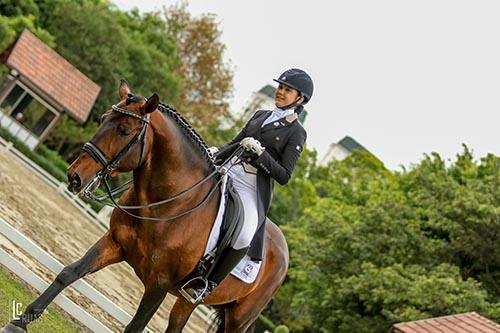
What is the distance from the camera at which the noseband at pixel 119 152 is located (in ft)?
21.1

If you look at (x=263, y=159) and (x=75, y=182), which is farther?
(x=263, y=159)

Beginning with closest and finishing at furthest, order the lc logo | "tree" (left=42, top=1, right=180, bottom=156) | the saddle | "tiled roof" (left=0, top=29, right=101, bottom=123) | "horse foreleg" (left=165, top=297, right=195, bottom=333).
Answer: the lc logo, the saddle, "horse foreleg" (left=165, top=297, right=195, bottom=333), "tiled roof" (left=0, top=29, right=101, bottom=123), "tree" (left=42, top=1, right=180, bottom=156)

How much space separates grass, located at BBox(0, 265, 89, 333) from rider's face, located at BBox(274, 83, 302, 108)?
343 centimetres

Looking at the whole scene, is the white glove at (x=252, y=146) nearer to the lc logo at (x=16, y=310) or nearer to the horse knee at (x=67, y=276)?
the horse knee at (x=67, y=276)

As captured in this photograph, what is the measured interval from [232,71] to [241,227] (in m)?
55.6

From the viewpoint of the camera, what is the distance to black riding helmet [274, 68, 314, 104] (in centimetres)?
822

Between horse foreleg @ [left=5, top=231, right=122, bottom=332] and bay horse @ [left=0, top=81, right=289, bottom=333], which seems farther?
horse foreleg @ [left=5, top=231, right=122, bottom=332]

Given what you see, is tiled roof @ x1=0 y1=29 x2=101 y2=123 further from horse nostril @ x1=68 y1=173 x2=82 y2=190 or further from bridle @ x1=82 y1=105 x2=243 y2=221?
horse nostril @ x1=68 y1=173 x2=82 y2=190

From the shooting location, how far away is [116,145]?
659 cm

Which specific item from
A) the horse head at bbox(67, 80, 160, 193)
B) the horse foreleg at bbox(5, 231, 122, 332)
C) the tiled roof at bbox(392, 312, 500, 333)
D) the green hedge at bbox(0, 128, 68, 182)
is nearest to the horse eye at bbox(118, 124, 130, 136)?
the horse head at bbox(67, 80, 160, 193)

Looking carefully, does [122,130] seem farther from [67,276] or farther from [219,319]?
[219,319]

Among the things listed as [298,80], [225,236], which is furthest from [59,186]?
[225,236]

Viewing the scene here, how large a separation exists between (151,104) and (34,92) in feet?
110

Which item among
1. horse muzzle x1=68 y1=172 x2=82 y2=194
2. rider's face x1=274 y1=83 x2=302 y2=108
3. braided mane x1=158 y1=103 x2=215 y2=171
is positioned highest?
rider's face x1=274 y1=83 x2=302 y2=108
